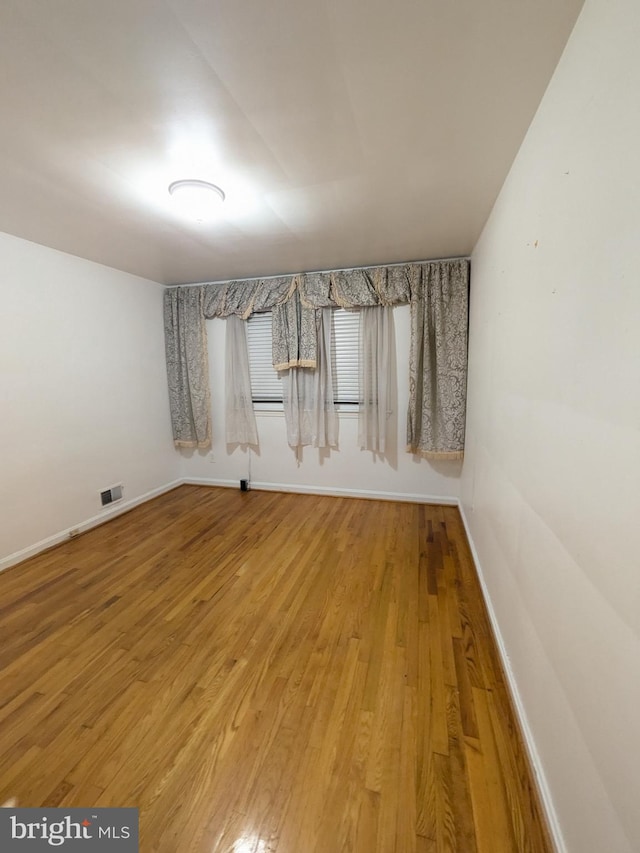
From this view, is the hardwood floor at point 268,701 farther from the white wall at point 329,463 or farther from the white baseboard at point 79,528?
the white wall at point 329,463

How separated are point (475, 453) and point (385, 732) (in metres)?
1.73

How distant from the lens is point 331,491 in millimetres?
3553

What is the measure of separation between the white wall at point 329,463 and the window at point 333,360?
21 cm

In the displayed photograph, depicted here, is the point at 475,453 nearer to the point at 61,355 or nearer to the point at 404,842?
the point at 404,842

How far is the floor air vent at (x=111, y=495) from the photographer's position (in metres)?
3.02

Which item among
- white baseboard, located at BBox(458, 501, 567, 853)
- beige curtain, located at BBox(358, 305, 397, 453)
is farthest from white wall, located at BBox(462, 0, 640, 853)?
beige curtain, located at BBox(358, 305, 397, 453)

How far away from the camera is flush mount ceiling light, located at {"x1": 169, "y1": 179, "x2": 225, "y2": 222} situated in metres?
1.63

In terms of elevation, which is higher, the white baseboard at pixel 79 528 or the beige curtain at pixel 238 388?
the beige curtain at pixel 238 388

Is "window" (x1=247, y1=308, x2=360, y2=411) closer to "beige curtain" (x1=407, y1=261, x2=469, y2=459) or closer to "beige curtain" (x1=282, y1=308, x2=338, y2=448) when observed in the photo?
"beige curtain" (x1=282, y1=308, x2=338, y2=448)

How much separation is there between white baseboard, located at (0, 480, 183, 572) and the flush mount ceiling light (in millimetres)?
2668

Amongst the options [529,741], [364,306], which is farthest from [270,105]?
[529,741]

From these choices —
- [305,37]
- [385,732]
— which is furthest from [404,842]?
[305,37]

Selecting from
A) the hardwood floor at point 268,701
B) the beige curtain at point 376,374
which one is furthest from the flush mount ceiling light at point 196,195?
the hardwood floor at point 268,701

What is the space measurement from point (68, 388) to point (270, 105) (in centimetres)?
258
